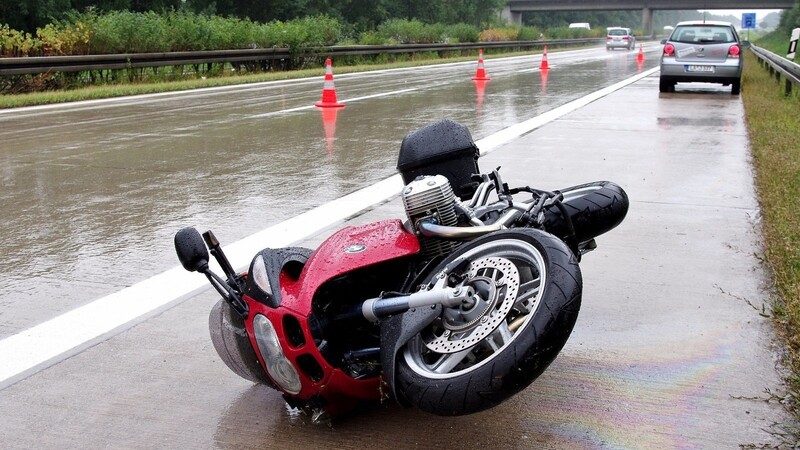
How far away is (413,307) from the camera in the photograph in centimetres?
320

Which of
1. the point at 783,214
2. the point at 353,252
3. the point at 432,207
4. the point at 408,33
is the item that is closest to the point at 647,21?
the point at 408,33

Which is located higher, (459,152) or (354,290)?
(459,152)

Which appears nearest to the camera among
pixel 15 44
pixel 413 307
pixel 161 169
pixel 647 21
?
pixel 413 307

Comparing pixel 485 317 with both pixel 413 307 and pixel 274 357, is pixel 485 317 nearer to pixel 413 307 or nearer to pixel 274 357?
pixel 413 307

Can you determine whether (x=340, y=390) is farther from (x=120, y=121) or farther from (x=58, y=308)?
(x=120, y=121)

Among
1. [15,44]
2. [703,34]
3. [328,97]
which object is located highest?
[15,44]

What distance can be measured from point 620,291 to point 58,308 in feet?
10.0

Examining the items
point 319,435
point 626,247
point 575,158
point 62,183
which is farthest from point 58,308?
A: point 575,158

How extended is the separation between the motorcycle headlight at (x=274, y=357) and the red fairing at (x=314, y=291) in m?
0.02

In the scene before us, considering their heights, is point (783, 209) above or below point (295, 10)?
below

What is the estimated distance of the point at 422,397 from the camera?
3.06m

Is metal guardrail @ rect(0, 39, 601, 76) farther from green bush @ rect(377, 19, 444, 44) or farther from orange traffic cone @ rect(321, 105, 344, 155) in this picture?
green bush @ rect(377, 19, 444, 44)

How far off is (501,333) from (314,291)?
0.71 metres

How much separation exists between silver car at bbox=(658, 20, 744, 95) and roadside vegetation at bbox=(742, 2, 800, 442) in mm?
4423
